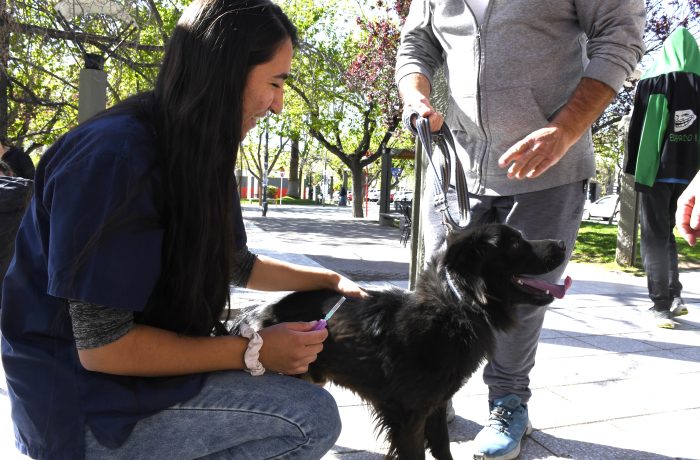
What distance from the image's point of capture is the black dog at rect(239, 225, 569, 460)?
2.48 m

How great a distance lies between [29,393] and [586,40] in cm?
274

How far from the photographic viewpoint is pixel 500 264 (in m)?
2.57

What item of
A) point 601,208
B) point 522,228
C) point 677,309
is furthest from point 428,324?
point 601,208

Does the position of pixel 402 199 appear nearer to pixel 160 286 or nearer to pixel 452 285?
pixel 452 285

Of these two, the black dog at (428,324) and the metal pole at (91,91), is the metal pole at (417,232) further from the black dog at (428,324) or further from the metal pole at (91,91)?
the metal pole at (91,91)

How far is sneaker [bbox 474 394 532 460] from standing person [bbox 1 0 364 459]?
1206 mm

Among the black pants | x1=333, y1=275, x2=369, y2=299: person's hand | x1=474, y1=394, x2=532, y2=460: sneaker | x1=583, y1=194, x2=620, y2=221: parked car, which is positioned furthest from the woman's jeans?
x1=583, y1=194, x2=620, y2=221: parked car

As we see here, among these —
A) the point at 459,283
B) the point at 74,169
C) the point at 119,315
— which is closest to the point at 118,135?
the point at 74,169

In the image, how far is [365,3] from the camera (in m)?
18.2

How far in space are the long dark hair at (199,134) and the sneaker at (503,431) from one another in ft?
5.49

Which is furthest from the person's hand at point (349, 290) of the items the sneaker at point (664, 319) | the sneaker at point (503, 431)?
the sneaker at point (664, 319)

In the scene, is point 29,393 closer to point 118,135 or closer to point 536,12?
point 118,135

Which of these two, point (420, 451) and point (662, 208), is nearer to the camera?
point (420, 451)

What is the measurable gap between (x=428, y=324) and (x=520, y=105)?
112 cm
